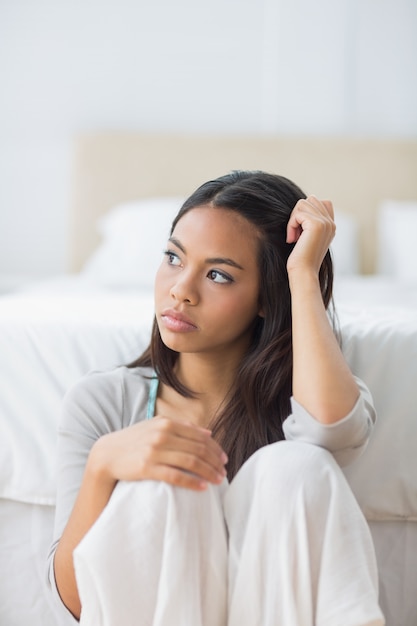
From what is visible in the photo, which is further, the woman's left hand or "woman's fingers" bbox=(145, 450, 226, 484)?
the woman's left hand

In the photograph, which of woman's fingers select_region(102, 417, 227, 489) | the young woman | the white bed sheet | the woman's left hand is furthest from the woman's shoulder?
the woman's left hand

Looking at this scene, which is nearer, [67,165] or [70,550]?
[70,550]

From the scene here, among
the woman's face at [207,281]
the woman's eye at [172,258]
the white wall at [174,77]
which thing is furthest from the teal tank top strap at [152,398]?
the white wall at [174,77]

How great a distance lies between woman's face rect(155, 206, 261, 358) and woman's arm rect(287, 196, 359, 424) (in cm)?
8

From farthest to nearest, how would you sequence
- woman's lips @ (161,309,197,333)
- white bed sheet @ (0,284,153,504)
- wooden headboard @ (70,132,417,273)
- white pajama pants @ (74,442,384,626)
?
wooden headboard @ (70,132,417,273) → white bed sheet @ (0,284,153,504) → woman's lips @ (161,309,197,333) → white pajama pants @ (74,442,384,626)

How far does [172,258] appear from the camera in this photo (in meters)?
1.36

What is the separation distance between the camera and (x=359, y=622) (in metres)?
0.95

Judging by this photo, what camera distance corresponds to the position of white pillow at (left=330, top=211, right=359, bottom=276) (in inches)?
128

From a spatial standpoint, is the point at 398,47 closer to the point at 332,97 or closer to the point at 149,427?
the point at 332,97

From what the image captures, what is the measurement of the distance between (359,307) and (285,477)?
3.07ft

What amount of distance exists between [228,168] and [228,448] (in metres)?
2.50

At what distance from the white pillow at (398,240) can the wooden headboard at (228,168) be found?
11 cm

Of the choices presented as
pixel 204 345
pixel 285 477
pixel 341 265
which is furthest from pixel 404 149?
pixel 285 477

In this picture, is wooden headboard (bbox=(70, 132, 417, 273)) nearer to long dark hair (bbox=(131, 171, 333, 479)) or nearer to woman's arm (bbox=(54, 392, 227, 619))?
long dark hair (bbox=(131, 171, 333, 479))
